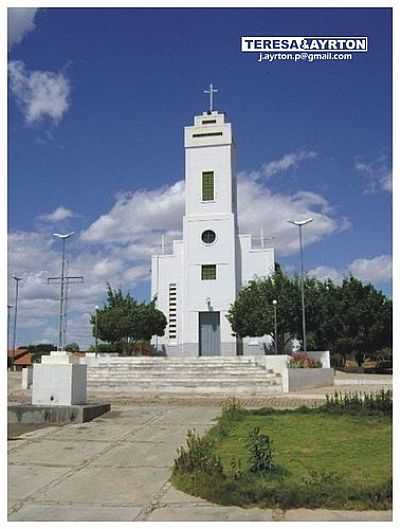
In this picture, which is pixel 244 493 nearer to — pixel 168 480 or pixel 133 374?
pixel 168 480

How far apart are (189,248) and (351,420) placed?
75.3ft

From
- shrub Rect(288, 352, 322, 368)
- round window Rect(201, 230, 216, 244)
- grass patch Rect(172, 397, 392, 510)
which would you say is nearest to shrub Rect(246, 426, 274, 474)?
grass patch Rect(172, 397, 392, 510)

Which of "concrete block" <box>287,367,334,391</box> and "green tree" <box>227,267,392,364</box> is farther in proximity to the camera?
"green tree" <box>227,267,392,364</box>

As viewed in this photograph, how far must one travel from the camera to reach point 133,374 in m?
Answer: 21.4

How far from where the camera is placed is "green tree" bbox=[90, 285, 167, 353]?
30172 mm

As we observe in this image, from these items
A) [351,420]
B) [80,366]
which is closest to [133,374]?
[80,366]

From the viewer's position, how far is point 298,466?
19.4 feet

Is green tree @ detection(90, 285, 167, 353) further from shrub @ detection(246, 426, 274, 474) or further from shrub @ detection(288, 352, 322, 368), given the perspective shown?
shrub @ detection(246, 426, 274, 474)

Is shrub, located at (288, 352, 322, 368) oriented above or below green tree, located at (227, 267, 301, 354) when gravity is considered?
below

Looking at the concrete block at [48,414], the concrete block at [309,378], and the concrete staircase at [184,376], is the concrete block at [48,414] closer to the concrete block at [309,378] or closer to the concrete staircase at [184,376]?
the concrete staircase at [184,376]

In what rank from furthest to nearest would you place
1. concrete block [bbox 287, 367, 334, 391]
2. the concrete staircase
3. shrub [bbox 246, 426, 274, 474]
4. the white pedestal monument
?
concrete block [bbox 287, 367, 334, 391] → the concrete staircase → the white pedestal monument → shrub [bbox 246, 426, 274, 474]

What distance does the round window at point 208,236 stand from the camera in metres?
31.8

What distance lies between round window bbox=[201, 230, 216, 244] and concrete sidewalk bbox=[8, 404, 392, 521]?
22.3 meters

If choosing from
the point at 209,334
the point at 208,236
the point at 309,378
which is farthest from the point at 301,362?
the point at 208,236
